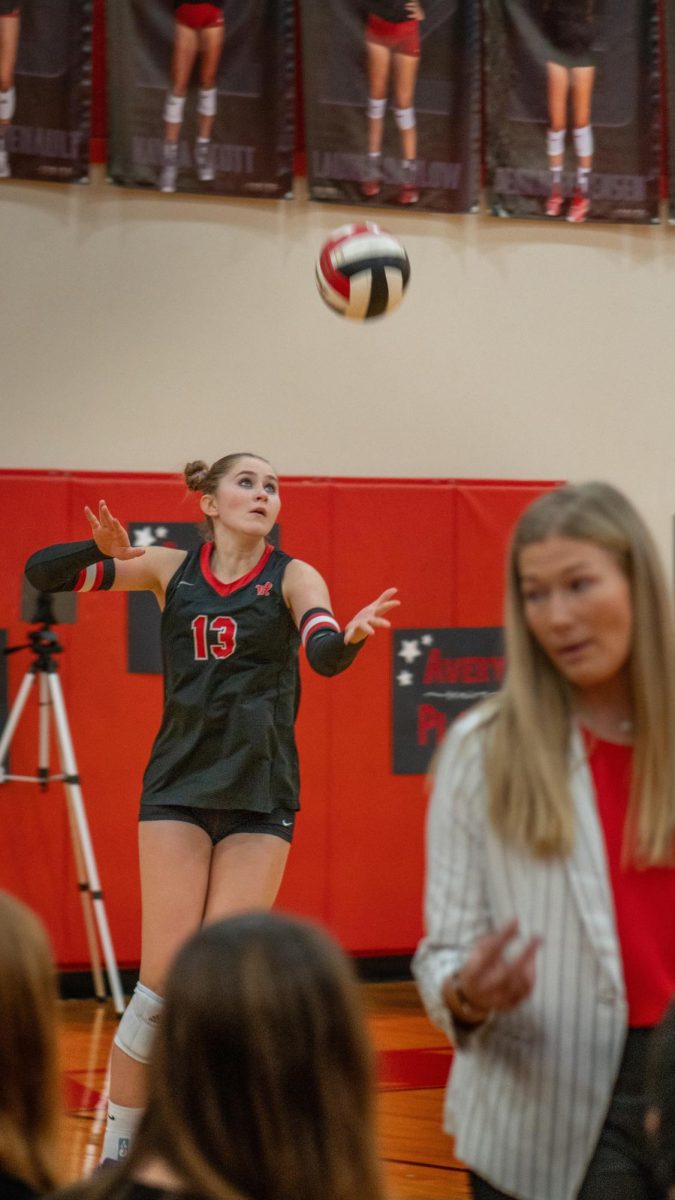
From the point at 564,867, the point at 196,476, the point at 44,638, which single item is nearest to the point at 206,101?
the point at 44,638

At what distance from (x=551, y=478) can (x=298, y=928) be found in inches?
269

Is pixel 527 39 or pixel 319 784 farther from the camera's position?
pixel 527 39

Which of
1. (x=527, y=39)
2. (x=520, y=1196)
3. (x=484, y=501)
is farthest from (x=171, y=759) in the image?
(x=527, y=39)

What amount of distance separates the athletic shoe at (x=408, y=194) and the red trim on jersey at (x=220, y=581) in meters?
3.67

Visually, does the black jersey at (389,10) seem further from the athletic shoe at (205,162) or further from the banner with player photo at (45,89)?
the banner with player photo at (45,89)

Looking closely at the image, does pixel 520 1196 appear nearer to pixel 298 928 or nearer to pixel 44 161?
pixel 298 928

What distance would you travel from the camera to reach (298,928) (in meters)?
1.65

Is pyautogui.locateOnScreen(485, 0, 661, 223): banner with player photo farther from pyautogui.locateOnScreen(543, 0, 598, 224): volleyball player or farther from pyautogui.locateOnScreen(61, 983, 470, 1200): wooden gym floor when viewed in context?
pyautogui.locateOnScreen(61, 983, 470, 1200): wooden gym floor

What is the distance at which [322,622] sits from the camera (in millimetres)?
A: 4570

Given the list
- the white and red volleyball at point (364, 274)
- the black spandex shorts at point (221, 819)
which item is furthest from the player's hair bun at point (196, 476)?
the black spandex shorts at point (221, 819)

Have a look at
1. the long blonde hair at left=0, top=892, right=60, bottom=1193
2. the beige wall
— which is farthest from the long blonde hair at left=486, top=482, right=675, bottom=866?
the beige wall

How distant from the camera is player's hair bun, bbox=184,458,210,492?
5.15 metres

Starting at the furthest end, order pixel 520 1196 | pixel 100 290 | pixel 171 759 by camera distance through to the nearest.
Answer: pixel 100 290, pixel 171 759, pixel 520 1196

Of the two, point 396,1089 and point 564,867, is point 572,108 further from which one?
point 564,867
